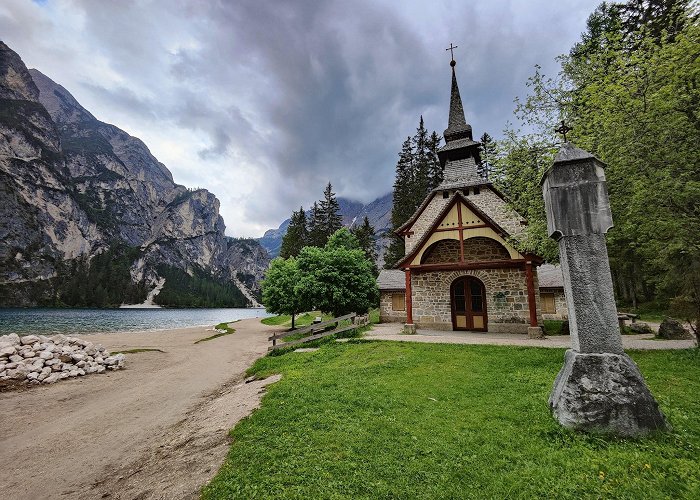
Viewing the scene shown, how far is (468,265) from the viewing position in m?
16.0

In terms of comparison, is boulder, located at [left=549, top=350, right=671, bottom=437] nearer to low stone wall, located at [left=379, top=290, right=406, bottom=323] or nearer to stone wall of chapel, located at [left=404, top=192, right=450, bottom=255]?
stone wall of chapel, located at [left=404, top=192, right=450, bottom=255]

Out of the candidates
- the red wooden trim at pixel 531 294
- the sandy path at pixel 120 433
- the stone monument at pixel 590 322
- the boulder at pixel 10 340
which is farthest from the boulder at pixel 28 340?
the red wooden trim at pixel 531 294

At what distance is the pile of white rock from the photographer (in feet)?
39.0

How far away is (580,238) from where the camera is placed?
488cm

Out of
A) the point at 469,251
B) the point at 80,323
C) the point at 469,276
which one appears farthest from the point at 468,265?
the point at 80,323

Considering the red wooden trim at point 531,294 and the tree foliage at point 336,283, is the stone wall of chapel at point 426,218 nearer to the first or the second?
the tree foliage at point 336,283

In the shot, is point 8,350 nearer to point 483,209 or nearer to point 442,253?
point 442,253

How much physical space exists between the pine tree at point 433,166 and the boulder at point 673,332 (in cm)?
2868

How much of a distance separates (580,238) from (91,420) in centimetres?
1177

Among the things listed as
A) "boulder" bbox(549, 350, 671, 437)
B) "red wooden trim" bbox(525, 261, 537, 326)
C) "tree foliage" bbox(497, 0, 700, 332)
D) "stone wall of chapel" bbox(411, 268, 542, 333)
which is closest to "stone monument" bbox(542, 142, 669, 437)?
"boulder" bbox(549, 350, 671, 437)

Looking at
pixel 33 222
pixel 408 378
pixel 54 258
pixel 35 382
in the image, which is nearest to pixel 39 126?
pixel 33 222

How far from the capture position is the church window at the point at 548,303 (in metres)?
22.4

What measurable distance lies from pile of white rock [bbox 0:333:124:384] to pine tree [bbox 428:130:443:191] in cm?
3562

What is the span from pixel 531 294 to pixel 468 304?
124 inches
